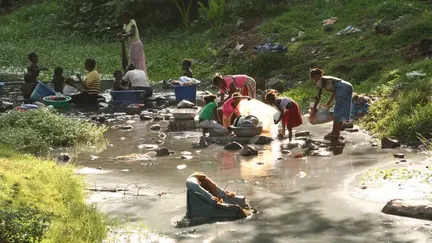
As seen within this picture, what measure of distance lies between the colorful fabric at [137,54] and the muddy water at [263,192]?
6.25 metres

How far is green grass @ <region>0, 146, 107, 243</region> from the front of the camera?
718 cm

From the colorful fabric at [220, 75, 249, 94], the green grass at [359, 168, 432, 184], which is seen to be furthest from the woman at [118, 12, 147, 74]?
the green grass at [359, 168, 432, 184]

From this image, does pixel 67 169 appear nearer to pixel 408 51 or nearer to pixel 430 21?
pixel 408 51

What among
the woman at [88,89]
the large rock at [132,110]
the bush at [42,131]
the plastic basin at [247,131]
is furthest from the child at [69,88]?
the plastic basin at [247,131]

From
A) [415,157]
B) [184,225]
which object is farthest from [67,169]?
[415,157]

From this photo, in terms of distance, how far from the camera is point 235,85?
1505 centimetres

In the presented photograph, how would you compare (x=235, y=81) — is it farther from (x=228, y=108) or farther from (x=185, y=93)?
(x=185, y=93)

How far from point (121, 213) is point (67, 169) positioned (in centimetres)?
163

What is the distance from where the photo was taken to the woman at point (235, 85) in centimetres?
1485

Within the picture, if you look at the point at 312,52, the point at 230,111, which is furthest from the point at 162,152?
the point at 312,52

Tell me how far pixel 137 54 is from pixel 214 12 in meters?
6.72

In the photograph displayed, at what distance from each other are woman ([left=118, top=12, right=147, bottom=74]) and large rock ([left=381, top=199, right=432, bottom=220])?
1203 cm

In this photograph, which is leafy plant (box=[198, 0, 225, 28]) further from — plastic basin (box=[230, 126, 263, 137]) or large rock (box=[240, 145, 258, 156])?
large rock (box=[240, 145, 258, 156])

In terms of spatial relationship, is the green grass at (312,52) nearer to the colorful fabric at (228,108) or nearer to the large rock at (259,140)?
the large rock at (259,140)
